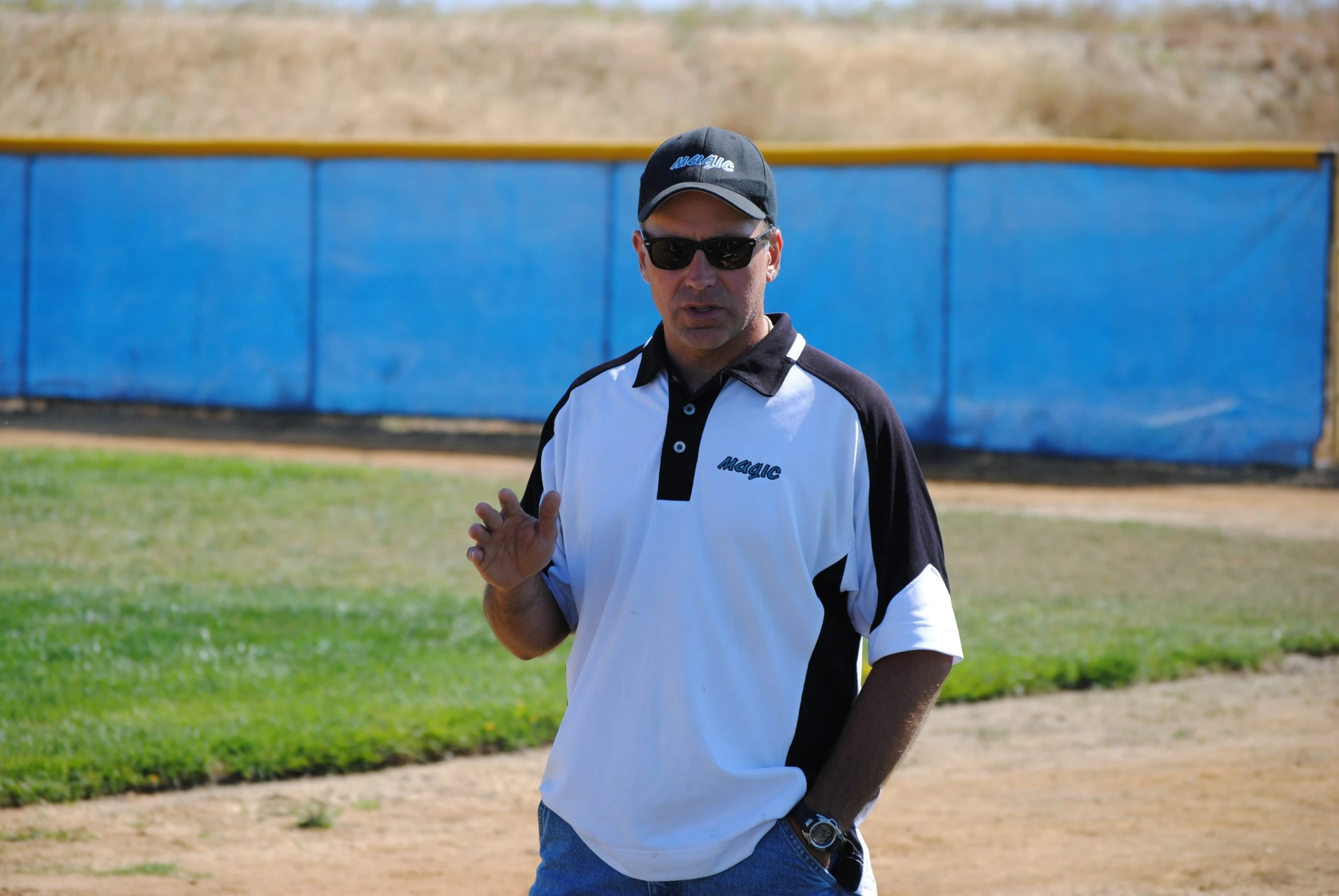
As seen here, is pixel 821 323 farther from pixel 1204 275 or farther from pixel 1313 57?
pixel 1313 57

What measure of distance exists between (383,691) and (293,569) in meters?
2.81

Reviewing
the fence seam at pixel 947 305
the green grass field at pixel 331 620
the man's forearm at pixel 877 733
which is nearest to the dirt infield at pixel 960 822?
the green grass field at pixel 331 620

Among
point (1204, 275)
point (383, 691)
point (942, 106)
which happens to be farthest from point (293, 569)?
point (942, 106)

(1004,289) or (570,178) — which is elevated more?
(570,178)

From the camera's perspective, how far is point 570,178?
1620cm

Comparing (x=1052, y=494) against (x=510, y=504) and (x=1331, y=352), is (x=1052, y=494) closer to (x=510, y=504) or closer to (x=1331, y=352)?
(x=1331, y=352)

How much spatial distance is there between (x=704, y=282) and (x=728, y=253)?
7cm

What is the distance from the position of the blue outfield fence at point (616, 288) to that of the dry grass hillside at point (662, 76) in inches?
627

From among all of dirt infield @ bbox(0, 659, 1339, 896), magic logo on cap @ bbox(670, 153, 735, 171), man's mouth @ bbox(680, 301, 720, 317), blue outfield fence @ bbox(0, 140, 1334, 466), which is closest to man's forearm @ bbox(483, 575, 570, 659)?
man's mouth @ bbox(680, 301, 720, 317)

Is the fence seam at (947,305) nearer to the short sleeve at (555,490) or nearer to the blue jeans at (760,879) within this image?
the short sleeve at (555,490)

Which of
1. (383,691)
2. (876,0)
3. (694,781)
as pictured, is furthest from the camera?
(876,0)

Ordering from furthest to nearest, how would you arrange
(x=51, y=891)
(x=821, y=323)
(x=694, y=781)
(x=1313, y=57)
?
1. (x=1313, y=57)
2. (x=821, y=323)
3. (x=51, y=891)
4. (x=694, y=781)

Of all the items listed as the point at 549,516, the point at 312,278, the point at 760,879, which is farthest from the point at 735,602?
the point at 312,278

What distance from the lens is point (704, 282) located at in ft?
8.80
